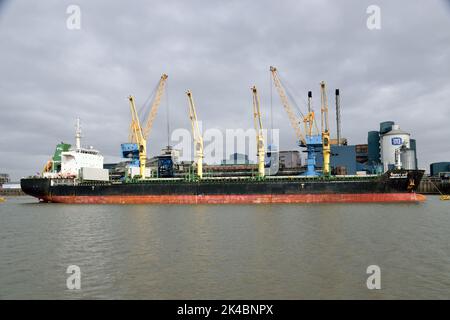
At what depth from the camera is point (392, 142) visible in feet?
297

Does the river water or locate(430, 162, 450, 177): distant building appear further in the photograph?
locate(430, 162, 450, 177): distant building

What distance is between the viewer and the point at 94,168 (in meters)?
56.8

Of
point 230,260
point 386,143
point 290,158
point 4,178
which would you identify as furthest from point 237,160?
point 4,178

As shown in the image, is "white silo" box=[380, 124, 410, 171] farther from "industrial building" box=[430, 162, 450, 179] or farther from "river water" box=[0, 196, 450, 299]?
"river water" box=[0, 196, 450, 299]

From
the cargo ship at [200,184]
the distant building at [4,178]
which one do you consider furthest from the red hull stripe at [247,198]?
the distant building at [4,178]

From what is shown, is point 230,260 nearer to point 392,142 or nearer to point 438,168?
point 392,142

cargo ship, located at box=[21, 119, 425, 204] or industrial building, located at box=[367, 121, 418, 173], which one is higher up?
industrial building, located at box=[367, 121, 418, 173]

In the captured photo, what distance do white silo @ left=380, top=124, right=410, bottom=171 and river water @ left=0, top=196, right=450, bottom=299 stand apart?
2924 inches

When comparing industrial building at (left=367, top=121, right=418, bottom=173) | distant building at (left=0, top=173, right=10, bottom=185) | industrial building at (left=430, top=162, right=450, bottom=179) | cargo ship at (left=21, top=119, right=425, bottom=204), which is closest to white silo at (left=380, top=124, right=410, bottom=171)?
industrial building at (left=367, top=121, right=418, bottom=173)

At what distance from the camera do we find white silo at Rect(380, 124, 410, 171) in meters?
89.4

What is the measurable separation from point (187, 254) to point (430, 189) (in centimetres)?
8744

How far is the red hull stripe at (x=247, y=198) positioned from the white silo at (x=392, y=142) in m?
46.3

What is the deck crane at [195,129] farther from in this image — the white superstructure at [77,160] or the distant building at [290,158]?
the distant building at [290,158]
